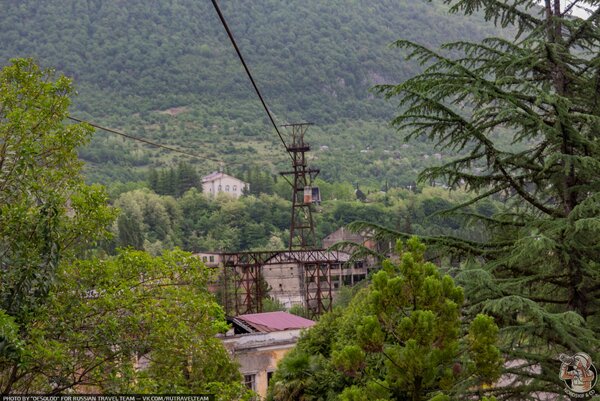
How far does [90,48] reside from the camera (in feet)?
624

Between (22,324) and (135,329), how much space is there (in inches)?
48.7

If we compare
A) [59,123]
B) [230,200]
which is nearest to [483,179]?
[59,123]

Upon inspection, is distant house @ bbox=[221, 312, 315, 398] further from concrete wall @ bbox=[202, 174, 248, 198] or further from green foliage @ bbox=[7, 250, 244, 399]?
concrete wall @ bbox=[202, 174, 248, 198]

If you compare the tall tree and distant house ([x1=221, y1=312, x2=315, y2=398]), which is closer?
the tall tree

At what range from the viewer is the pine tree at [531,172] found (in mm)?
7035

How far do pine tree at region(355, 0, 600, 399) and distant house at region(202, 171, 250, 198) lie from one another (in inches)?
4161

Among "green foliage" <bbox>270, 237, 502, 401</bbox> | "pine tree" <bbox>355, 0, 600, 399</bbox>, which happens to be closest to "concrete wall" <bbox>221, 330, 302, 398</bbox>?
"pine tree" <bbox>355, 0, 600, 399</bbox>

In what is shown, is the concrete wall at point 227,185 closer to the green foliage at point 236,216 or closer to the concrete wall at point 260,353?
the green foliage at point 236,216

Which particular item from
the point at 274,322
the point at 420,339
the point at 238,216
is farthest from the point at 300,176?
the point at 238,216

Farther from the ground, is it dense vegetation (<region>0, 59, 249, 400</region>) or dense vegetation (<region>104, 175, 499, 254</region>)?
dense vegetation (<region>104, 175, 499, 254</region>)

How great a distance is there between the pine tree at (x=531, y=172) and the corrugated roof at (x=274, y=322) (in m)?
13.7

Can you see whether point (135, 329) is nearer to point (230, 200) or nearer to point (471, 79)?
point (471, 79)

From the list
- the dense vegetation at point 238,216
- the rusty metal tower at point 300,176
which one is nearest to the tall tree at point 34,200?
the rusty metal tower at point 300,176

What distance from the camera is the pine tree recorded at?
23.1 ft
